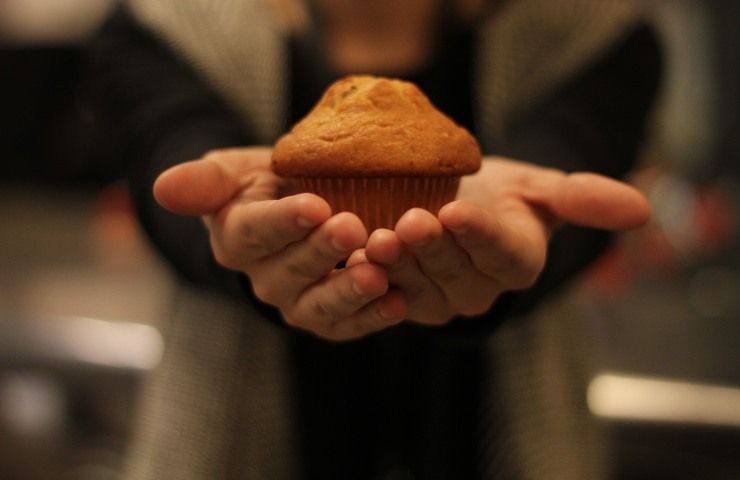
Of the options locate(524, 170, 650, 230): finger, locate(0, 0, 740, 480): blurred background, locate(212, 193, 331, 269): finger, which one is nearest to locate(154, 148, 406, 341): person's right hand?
locate(212, 193, 331, 269): finger

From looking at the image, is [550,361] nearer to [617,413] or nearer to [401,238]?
[617,413]

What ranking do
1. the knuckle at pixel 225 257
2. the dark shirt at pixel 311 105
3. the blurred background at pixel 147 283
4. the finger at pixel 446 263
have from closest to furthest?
the finger at pixel 446 263 < the knuckle at pixel 225 257 < the dark shirt at pixel 311 105 < the blurred background at pixel 147 283

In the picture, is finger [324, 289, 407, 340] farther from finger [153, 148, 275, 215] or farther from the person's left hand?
finger [153, 148, 275, 215]

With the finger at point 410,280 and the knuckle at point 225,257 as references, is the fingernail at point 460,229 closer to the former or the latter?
the finger at point 410,280

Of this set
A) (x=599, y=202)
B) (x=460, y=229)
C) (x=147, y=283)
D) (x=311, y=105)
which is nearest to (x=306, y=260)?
(x=460, y=229)

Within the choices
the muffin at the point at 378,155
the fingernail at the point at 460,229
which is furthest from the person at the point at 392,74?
the fingernail at the point at 460,229
